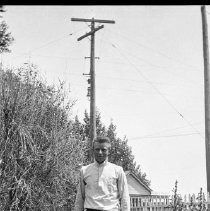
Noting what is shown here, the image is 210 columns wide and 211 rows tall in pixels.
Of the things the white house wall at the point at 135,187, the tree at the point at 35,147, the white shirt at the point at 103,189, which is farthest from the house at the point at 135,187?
the white shirt at the point at 103,189

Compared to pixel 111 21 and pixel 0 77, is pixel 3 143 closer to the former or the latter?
pixel 0 77

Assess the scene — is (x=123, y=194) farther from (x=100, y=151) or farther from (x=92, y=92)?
(x=92, y=92)

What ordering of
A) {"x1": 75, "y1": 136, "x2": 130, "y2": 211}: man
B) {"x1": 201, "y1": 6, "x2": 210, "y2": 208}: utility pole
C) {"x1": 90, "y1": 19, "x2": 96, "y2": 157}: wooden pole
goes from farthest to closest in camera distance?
1. {"x1": 90, "y1": 19, "x2": 96, "y2": 157}: wooden pole
2. {"x1": 201, "y1": 6, "x2": 210, "y2": 208}: utility pole
3. {"x1": 75, "y1": 136, "x2": 130, "y2": 211}: man

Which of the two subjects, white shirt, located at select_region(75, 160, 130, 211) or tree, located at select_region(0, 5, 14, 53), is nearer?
white shirt, located at select_region(75, 160, 130, 211)

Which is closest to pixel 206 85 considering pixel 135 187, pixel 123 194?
pixel 123 194

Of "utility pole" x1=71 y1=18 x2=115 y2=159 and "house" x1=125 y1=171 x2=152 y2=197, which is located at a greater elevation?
"utility pole" x1=71 y1=18 x2=115 y2=159

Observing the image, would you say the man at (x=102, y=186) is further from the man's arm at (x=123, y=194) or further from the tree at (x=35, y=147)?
the tree at (x=35, y=147)

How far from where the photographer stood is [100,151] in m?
4.77

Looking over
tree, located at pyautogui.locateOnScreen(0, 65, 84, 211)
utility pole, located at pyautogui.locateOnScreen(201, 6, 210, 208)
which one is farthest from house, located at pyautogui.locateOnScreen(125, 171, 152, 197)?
tree, located at pyautogui.locateOnScreen(0, 65, 84, 211)

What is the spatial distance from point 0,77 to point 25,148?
66.4 inches

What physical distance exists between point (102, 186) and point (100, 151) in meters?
0.35

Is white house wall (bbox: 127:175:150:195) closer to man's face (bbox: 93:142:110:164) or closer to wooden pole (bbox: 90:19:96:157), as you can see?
wooden pole (bbox: 90:19:96:157)

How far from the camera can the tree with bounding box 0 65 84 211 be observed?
10281 millimetres

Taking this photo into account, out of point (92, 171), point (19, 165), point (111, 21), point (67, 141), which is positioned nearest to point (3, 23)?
point (111, 21)
